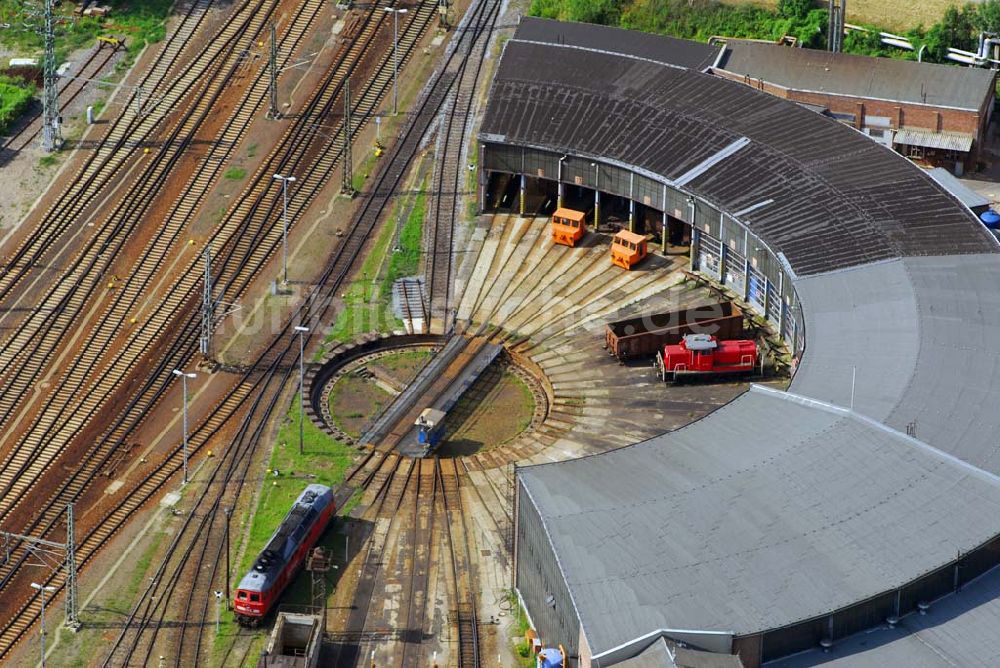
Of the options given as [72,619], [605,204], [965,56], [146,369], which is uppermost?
[965,56]

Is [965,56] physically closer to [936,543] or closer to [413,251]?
[413,251]

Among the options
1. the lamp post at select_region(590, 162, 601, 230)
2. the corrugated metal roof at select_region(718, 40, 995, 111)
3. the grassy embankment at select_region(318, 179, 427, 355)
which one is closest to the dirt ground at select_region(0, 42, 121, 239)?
the grassy embankment at select_region(318, 179, 427, 355)

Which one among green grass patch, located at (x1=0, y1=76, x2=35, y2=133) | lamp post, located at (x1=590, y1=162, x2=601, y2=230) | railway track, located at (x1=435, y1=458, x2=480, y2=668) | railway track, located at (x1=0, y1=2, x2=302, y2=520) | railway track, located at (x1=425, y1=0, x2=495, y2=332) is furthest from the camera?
green grass patch, located at (x1=0, y1=76, x2=35, y2=133)

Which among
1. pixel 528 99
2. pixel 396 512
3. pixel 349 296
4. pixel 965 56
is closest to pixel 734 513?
pixel 396 512

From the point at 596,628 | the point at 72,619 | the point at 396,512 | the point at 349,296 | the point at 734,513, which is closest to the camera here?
the point at 596,628

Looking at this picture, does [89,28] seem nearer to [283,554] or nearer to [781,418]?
[283,554]

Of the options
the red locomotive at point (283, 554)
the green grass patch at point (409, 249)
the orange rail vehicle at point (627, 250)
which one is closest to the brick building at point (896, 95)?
the orange rail vehicle at point (627, 250)

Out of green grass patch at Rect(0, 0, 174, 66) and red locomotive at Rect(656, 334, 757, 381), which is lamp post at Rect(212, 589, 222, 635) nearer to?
red locomotive at Rect(656, 334, 757, 381)
